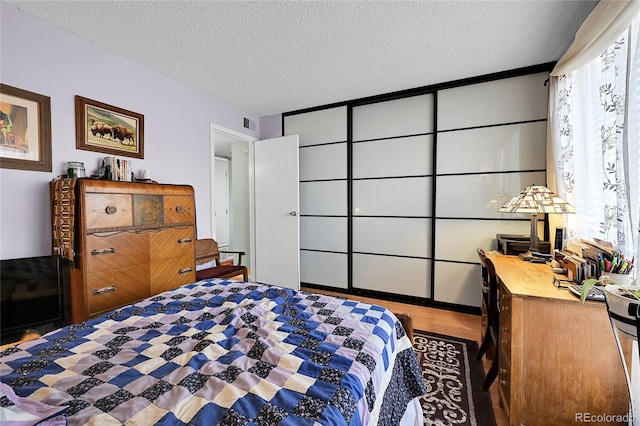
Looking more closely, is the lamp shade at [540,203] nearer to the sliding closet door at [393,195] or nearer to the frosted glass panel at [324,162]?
the sliding closet door at [393,195]

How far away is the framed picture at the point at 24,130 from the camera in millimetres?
1687

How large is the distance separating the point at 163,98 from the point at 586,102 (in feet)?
11.6

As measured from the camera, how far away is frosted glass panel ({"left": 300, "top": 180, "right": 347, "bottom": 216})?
357 centimetres

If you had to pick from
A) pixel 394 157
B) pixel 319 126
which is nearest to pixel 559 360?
pixel 394 157

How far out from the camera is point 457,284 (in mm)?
2959

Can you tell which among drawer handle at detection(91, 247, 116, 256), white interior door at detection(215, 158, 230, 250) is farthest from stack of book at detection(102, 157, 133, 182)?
white interior door at detection(215, 158, 230, 250)

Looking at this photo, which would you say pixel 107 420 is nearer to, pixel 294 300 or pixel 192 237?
pixel 294 300

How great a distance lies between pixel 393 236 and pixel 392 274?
47cm

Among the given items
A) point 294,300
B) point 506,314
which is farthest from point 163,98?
point 506,314

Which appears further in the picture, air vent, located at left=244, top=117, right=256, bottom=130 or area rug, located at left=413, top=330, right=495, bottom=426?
air vent, located at left=244, top=117, right=256, bottom=130

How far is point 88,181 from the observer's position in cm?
176

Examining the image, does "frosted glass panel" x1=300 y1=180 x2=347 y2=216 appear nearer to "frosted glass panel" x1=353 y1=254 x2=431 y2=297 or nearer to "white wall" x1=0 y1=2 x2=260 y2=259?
"frosted glass panel" x1=353 y1=254 x2=431 y2=297

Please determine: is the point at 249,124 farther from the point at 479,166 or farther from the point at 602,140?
the point at 602,140

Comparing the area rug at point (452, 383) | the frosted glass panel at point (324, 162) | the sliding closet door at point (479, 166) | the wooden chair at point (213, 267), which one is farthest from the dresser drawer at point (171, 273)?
the sliding closet door at point (479, 166)
